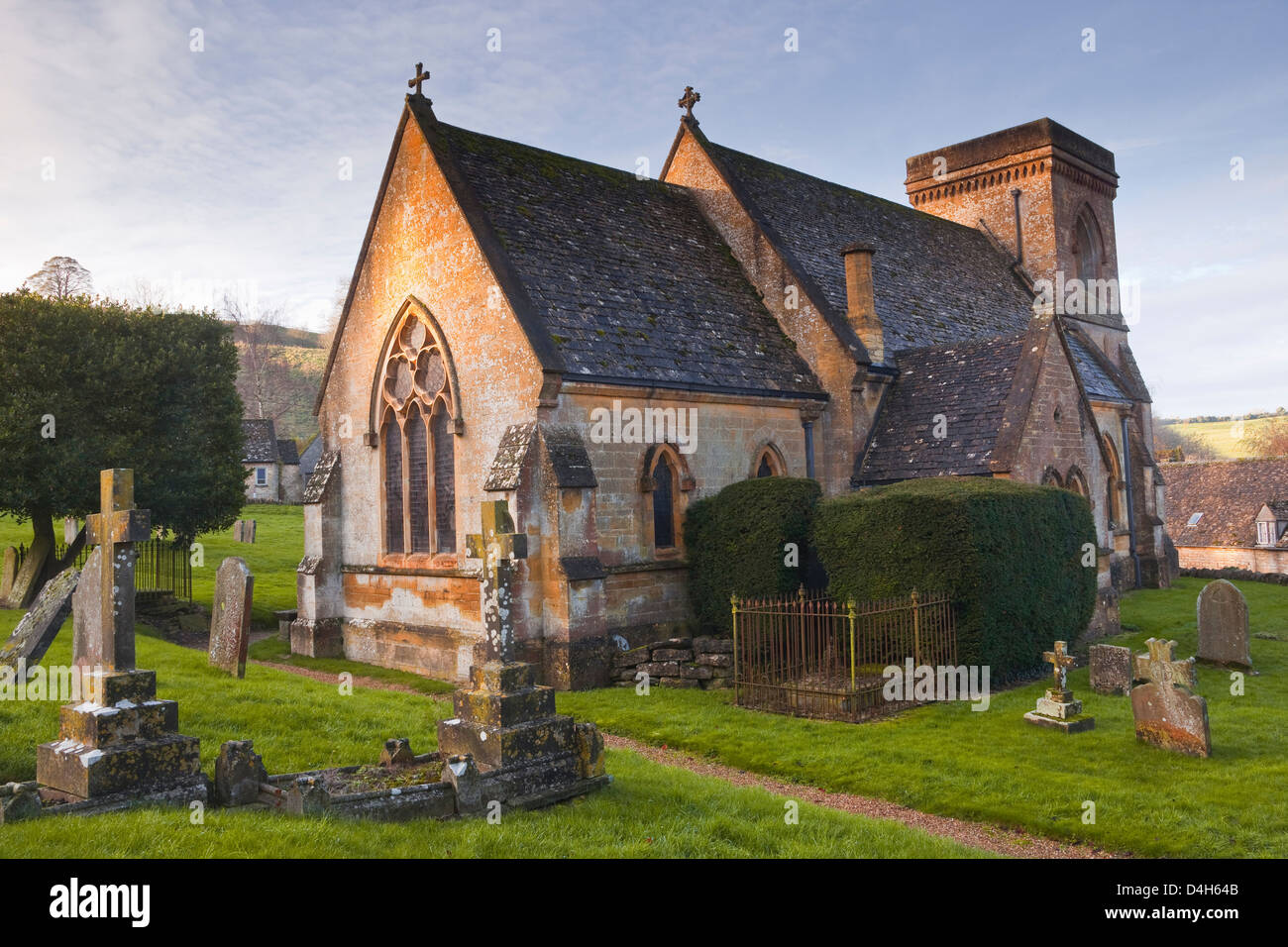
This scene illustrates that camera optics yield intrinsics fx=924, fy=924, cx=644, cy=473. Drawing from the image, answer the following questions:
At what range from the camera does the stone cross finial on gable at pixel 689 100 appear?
25.6 meters

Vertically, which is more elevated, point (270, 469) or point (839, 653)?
point (270, 469)

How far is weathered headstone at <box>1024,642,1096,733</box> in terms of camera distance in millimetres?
12891

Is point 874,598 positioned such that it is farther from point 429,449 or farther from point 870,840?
point 429,449

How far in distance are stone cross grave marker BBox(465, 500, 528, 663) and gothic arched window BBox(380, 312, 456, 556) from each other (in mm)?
8898

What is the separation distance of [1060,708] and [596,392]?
9508 millimetres

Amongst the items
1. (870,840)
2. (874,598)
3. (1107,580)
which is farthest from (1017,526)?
(870,840)

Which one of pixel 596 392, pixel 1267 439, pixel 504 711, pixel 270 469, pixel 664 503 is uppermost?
pixel 1267 439

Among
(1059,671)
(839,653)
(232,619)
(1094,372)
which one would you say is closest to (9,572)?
(232,619)

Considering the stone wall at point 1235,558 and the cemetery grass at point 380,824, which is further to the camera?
the stone wall at point 1235,558

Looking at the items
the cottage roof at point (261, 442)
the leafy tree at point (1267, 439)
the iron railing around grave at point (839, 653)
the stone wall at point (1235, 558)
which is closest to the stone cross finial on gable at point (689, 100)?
the iron railing around grave at point (839, 653)

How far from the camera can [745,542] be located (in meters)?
18.1

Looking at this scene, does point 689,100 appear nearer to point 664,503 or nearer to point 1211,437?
point 664,503

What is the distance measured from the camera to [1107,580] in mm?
21047

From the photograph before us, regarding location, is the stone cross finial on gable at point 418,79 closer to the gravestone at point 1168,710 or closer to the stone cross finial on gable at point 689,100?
the stone cross finial on gable at point 689,100
